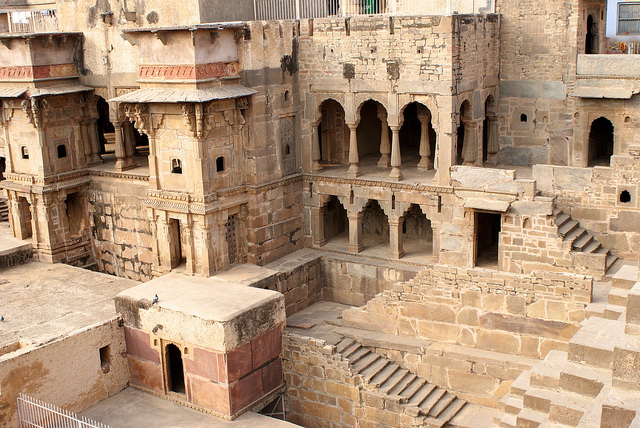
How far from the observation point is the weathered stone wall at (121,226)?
1939 centimetres

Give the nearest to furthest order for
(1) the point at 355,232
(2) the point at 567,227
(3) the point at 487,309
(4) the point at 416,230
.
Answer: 1. (3) the point at 487,309
2. (2) the point at 567,227
3. (1) the point at 355,232
4. (4) the point at 416,230

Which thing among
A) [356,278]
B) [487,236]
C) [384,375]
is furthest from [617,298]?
[356,278]

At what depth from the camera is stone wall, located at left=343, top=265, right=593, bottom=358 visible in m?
14.1

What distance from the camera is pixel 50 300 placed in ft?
57.0

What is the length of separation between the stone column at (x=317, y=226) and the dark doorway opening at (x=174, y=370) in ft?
16.1

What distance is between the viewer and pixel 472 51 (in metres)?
17.7

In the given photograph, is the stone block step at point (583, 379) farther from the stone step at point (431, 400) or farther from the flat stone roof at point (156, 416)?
the flat stone roof at point (156, 416)

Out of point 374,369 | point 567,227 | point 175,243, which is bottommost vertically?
point 374,369

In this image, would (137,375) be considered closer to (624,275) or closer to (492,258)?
(492,258)

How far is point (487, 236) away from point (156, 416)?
29.9 feet

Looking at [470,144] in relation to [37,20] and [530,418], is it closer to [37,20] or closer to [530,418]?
[530,418]

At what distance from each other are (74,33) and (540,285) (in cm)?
1360

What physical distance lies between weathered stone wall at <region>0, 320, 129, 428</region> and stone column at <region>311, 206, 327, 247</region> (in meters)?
5.80

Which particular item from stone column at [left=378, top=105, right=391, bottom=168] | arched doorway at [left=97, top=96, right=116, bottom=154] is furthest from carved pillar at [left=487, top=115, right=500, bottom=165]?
arched doorway at [left=97, top=96, right=116, bottom=154]
